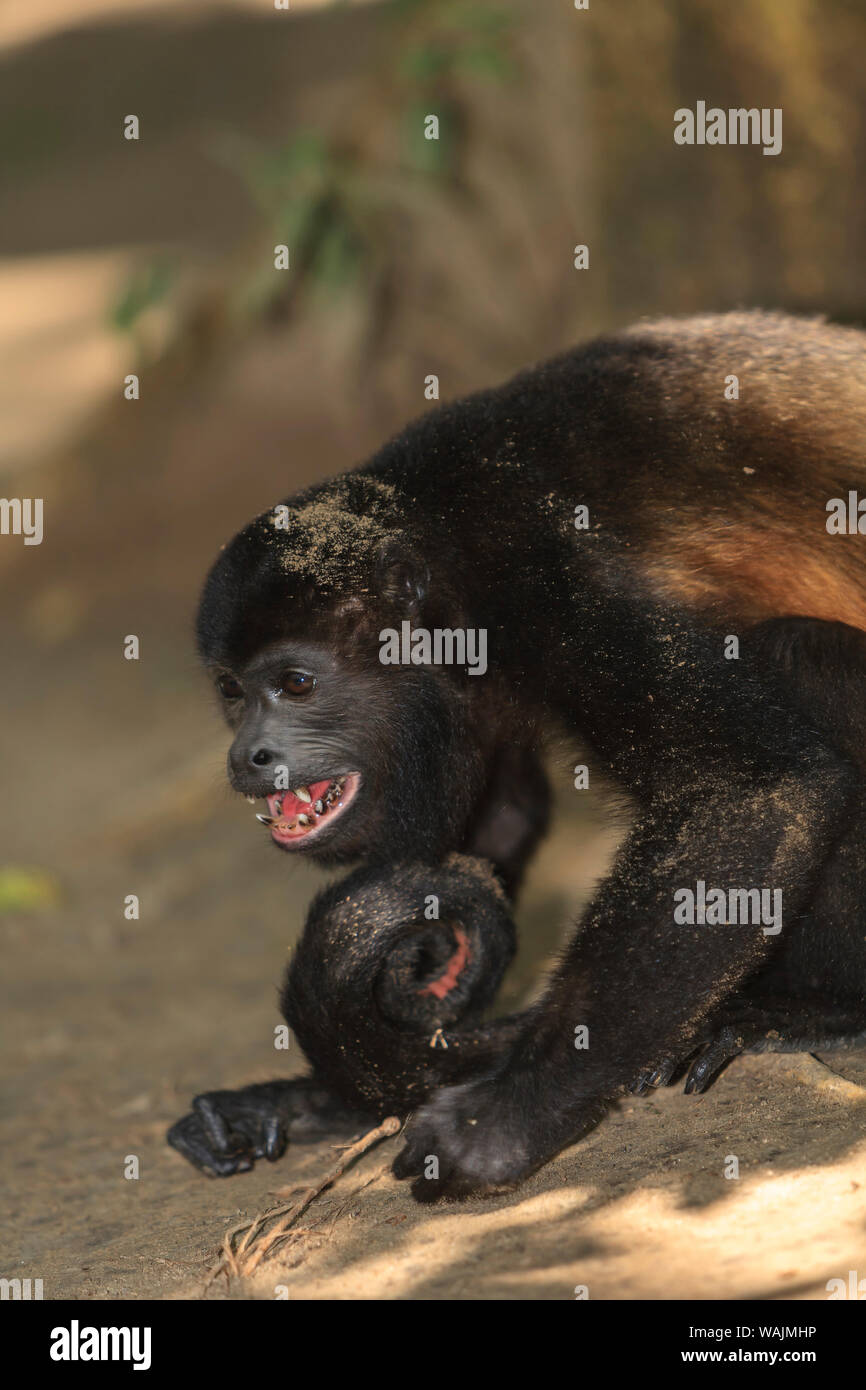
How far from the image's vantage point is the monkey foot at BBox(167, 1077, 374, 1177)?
178 inches

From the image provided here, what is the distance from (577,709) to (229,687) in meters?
1.17

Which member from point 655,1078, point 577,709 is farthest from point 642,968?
point 577,709

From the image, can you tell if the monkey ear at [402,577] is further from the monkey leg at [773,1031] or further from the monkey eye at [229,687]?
the monkey leg at [773,1031]

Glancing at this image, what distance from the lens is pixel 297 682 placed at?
429 cm

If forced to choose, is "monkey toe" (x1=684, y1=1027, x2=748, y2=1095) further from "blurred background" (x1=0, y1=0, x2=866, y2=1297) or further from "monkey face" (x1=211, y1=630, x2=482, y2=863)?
"blurred background" (x1=0, y1=0, x2=866, y2=1297)

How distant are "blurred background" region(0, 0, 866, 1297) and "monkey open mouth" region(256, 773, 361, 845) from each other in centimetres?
113

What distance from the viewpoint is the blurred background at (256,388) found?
6293 millimetres

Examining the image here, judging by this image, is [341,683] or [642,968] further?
[341,683]

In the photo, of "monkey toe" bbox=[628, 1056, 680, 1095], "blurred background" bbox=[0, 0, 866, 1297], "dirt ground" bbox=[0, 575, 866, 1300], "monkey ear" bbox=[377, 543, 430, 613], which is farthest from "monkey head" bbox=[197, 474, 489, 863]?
"blurred background" bbox=[0, 0, 866, 1297]

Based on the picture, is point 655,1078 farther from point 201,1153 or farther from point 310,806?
point 201,1153

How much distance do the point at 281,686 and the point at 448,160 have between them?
717 centimetres

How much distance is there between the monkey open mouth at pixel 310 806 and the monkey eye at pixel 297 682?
300mm

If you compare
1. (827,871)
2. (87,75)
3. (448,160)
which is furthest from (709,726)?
(87,75)

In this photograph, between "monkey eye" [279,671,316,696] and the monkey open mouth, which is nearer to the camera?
"monkey eye" [279,671,316,696]
